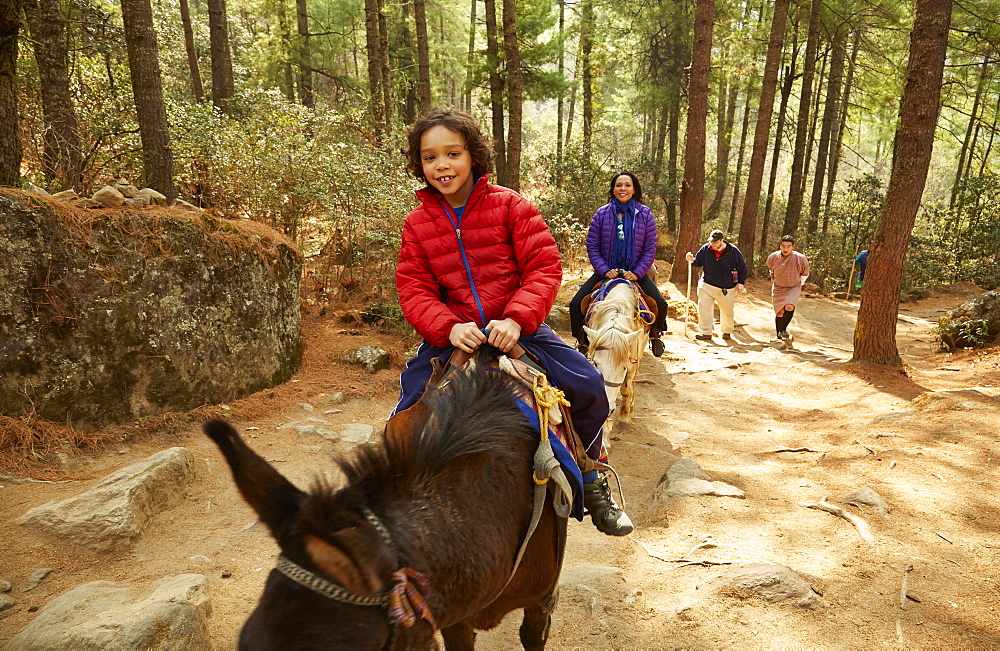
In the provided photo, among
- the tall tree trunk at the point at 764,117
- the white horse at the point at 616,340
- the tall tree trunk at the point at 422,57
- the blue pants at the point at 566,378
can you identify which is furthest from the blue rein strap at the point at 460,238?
the tall tree trunk at the point at 764,117

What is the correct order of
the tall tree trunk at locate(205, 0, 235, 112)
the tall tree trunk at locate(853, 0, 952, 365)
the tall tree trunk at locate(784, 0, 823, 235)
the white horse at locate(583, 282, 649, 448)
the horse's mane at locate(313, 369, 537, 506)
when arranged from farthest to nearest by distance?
1. the tall tree trunk at locate(784, 0, 823, 235)
2. the tall tree trunk at locate(205, 0, 235, 112)
3. the tall tree trunk at locate(853, 0, 952, 365)
4. the white horse at locate(583, 282, 649, 448)
5. the horse's mane at locate(313, 369, 537, 506)

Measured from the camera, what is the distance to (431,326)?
8.76ft

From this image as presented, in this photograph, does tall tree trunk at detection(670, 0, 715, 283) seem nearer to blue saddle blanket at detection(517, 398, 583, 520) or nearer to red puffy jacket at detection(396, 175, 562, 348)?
red puffy jacket at detection(396, 175, 562, 348)

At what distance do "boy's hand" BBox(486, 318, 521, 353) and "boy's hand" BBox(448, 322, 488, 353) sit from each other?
56mm

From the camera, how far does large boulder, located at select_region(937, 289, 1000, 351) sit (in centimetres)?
933

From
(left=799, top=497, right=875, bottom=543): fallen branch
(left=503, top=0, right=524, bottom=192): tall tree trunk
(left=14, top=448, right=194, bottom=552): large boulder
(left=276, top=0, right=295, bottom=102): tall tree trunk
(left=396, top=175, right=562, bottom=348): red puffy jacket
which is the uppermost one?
(left=276, top=0, right=295, bottom=102): tall tree trunk

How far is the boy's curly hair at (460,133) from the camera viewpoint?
2.66m

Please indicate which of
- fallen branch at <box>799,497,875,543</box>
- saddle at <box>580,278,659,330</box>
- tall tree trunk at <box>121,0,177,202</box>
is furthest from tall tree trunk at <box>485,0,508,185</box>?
fallen branch at <box>799,497,875,543</box>

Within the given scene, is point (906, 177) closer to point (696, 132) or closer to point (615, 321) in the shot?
point (615, 321)

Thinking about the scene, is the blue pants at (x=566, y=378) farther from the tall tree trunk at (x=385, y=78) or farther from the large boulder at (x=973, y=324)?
the tall tree trunk at (x=385, y=78)

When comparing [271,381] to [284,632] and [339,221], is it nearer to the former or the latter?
[339,221]

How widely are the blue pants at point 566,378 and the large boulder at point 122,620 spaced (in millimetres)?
1559

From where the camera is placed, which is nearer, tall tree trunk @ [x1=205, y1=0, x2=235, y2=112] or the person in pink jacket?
the person in pink jacket

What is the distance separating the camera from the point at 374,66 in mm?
14500
